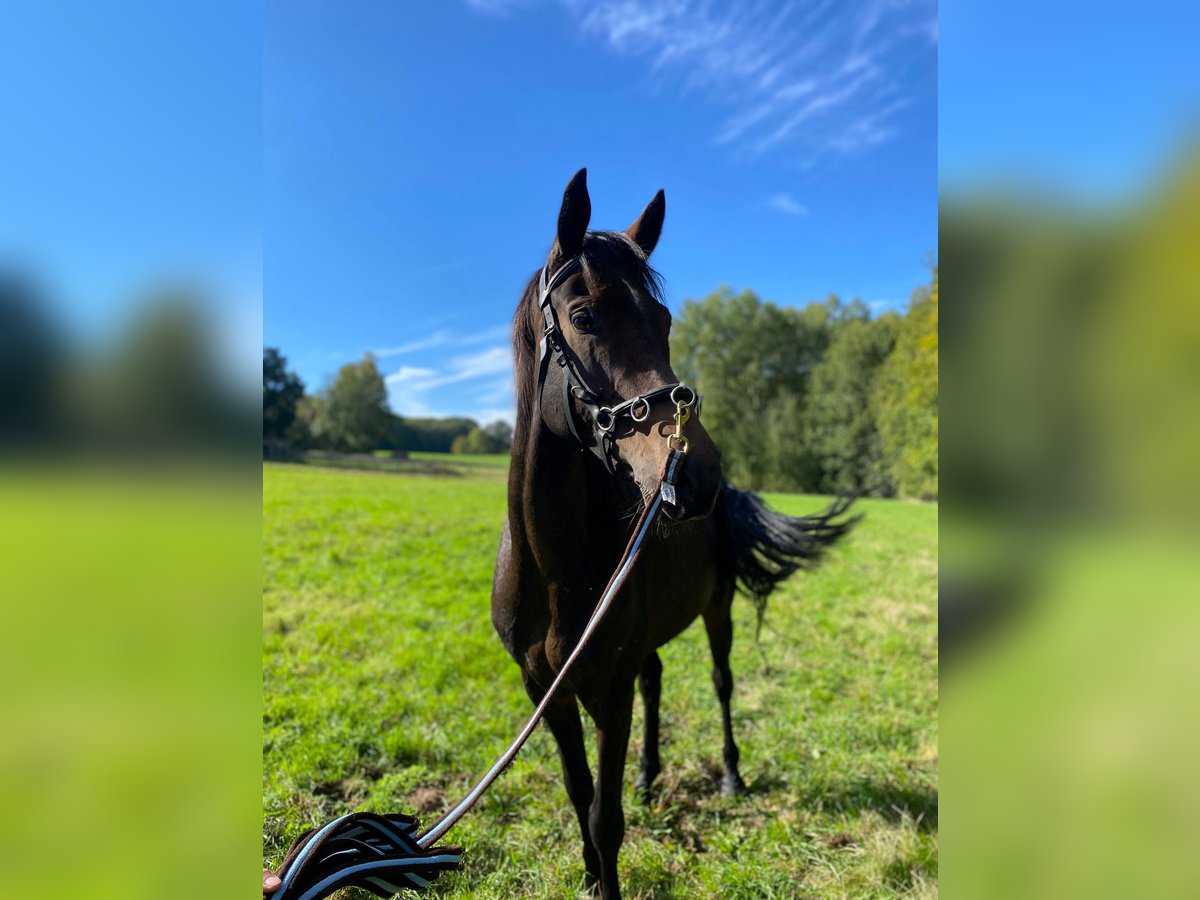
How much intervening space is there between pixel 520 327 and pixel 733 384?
1561 inches

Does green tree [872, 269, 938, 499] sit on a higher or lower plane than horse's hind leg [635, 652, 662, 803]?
higher

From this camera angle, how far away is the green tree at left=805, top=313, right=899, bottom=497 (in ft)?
117

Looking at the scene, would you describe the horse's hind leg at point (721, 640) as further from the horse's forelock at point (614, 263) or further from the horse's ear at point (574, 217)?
the horse's ear at point (574, 217)

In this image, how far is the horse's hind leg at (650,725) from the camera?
4039 millimetres

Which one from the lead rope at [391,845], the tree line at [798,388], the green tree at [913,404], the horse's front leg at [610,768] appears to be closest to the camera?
the lead rope at [391,845]

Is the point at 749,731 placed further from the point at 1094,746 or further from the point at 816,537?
the point at 1094,746

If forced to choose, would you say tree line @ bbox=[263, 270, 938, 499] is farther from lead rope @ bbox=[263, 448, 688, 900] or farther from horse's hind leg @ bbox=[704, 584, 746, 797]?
lead rope @ bbox=[263, 448, 688, 900]

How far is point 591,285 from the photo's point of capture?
2.07 metres

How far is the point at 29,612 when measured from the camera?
0.69 m

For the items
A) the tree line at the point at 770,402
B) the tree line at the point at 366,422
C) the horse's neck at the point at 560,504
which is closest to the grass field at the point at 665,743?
the horse's neck at the point at 560,504

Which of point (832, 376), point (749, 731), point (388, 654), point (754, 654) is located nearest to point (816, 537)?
point (749, 731)

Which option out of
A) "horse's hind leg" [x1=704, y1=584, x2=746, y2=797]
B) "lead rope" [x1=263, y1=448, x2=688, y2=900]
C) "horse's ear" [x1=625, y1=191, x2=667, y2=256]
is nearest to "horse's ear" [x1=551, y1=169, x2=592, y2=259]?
"horse's ear" [x1=625, y1=191, x2=667, y2=256]

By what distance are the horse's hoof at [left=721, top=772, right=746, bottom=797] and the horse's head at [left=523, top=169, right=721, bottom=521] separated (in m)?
3.09

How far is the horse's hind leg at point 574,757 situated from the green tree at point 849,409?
114 feet
